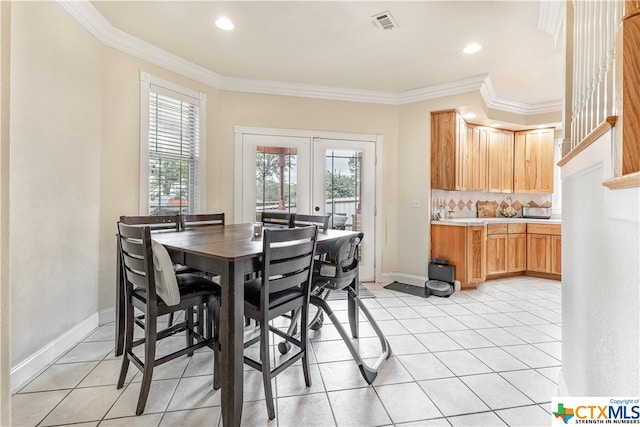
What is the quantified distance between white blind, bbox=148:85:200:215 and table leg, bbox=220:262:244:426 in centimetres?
217

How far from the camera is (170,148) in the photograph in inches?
130

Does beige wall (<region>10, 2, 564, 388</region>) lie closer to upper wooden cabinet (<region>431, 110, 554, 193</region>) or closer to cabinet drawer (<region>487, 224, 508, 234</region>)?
upper wooden cabinet (<region>431, 110, 554, 193</region>)

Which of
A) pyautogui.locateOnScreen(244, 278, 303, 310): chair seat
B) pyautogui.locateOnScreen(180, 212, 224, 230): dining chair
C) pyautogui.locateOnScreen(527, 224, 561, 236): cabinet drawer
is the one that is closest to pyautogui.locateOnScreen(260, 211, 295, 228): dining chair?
pyautogui.locateOnScreen(180, 212, 224, 230): dining chair

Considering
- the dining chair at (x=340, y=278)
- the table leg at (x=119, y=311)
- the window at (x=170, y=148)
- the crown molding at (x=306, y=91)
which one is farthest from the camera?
the crown molding at (x=306, y=91)

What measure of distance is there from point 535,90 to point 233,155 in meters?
4.15

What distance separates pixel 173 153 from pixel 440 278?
145 inches

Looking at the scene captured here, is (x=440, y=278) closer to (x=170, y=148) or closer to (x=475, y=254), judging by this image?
(x=475, y=254)

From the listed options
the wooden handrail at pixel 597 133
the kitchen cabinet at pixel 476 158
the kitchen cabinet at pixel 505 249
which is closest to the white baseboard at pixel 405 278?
the kitchen cabinet at pixel 505 249

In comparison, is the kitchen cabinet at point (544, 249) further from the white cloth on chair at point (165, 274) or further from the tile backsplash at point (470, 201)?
the white cloth on chair at point (165, 274)

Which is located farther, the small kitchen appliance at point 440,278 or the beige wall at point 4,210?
the small kitchen appliance at point 440,278

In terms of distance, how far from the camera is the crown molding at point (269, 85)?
2607 mm

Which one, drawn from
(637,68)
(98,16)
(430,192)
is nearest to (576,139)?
(637,68)

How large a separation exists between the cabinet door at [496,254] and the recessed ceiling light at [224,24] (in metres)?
4.25

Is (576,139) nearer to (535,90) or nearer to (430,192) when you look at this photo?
(430,192)
